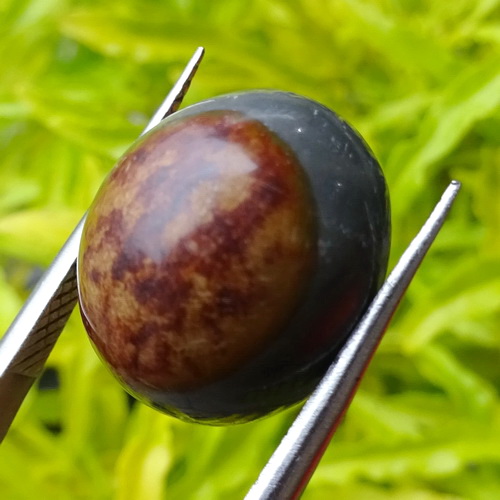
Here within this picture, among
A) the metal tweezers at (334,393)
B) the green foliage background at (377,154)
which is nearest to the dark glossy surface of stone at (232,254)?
the metal tweezers at (334,393)

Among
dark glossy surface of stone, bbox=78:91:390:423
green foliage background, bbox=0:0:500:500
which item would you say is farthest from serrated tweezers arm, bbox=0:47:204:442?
green foliage background, bbox=0:0:500:500

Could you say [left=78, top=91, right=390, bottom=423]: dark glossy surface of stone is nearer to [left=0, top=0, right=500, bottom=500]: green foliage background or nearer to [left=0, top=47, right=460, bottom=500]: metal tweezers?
[left=0, top=47, right=460, bottom=500]: metal tweezers

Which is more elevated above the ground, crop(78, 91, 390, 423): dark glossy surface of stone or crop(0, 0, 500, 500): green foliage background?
crop(78, 91, 390, 423): dark glossy surface of stone

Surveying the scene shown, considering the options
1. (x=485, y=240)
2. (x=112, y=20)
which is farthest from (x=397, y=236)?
(x=112, y=20)

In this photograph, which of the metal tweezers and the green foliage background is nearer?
the metal tweezers

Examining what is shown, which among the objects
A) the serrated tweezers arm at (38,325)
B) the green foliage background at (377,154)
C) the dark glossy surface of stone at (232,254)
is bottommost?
the green foliage background at (377,154)

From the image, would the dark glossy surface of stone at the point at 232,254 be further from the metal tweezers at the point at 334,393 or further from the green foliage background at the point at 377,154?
the green foliage background at the point at 377,154
